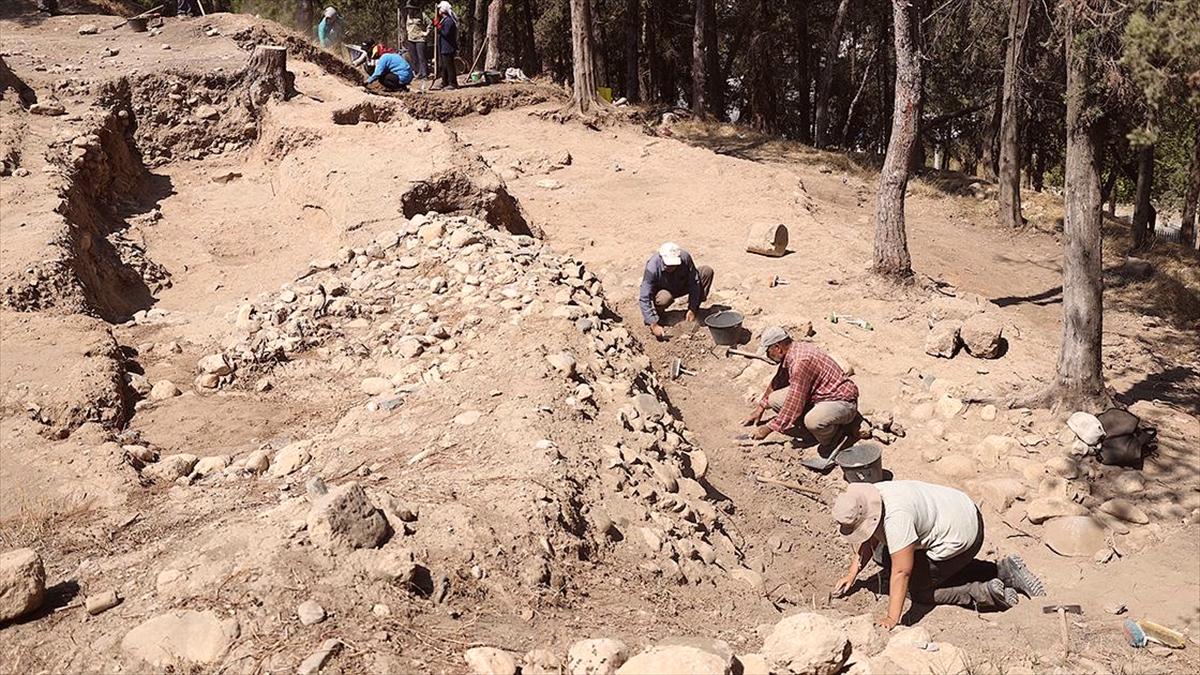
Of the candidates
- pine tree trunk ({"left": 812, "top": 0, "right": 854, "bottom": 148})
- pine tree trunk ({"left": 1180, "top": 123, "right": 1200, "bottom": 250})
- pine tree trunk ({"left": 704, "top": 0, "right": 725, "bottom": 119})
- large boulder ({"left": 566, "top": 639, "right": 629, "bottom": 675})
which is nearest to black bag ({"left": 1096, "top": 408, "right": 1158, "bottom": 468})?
large boulder ({"left": 566, "top": 639, "right": 629, "bottom": 675})

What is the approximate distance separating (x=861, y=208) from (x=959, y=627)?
9.19 metres

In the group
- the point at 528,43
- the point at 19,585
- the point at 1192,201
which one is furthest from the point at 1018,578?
the point at 528,43

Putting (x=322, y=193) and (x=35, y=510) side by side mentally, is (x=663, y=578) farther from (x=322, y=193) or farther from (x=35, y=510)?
(x=322, y=193)

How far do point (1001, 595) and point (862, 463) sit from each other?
4.79ft

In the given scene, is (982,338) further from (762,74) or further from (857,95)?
(762,74)

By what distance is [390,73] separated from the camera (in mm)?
15234

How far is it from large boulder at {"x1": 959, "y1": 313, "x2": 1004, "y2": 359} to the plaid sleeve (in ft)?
7.23

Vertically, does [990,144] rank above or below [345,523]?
above

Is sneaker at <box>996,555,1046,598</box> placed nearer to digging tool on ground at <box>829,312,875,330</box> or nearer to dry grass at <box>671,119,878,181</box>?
digging tool on ground at <box>829,312,875,330</box>

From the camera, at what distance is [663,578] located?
4.49m

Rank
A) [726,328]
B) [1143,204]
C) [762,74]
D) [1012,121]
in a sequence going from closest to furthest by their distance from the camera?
1. [726,328]
2. [1012,121]
3. [1143,204]
4. [762,74]

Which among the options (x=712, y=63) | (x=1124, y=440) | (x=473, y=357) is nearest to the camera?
(x=473, y=357)

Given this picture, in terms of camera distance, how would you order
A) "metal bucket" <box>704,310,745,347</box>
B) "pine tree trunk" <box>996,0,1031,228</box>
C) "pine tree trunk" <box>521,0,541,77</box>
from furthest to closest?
"pine tree trunk" <box>521,0,541,77</box>, "pine tree trunk" <box>996,0,1031,228</box>, "metal bucket" <box>704,310,745,347</box>

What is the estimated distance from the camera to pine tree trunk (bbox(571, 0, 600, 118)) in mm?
15336
